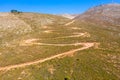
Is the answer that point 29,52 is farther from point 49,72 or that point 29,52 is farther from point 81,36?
point 81,36

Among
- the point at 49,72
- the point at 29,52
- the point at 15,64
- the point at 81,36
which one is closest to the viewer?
the point at 49,72

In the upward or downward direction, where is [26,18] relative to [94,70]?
upward

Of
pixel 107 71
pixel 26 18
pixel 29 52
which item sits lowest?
pixel 107 71

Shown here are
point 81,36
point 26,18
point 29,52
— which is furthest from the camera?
point 26,18

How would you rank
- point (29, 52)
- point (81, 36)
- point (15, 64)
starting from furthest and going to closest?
point (81, 36) < point (29, 52) < point (15, 64)

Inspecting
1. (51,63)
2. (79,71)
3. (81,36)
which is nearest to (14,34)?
(81,36)

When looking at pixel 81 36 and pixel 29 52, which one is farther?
pixel 81 36

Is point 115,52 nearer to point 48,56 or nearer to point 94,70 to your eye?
point 94,70

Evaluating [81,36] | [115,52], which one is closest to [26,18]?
[81,36]

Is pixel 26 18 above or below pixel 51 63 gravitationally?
above
